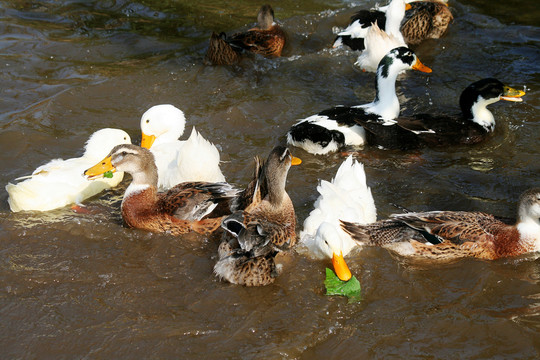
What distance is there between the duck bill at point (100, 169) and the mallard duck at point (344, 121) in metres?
2.18

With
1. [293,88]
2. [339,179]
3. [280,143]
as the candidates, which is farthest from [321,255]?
[293,88]

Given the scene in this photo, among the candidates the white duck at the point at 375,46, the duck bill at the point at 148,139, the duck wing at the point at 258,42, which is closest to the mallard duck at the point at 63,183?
the duck bill at the point at 148,139

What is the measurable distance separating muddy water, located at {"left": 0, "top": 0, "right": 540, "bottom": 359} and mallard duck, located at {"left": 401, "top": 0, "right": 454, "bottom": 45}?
0.20 metres

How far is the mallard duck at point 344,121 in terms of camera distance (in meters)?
6.89

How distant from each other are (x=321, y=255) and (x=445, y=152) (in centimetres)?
273

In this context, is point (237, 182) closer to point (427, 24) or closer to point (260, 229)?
point (260, 229)

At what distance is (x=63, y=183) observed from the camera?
5980 millimetres

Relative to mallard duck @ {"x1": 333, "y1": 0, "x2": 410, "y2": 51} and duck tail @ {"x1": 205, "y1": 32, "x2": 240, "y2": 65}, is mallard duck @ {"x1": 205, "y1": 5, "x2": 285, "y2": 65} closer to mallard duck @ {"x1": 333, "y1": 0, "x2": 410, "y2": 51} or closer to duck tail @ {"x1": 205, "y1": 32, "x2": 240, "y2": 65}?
duck tail @ {"x1": 205, "y1": 32, "x2": 240, "y2": 65}

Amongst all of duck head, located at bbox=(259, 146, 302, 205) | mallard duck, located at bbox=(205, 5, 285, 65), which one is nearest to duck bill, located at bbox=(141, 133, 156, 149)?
duck head, located at bbox=(259, 146, 302, 205)

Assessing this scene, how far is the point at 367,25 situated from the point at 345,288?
599 cm

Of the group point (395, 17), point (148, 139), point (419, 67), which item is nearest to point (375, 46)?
point (419, 67)

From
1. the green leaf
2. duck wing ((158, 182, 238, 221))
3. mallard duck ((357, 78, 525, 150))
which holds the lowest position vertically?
the green leaf

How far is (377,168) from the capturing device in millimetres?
6715

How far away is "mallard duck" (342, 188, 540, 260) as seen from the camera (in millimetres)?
5027
